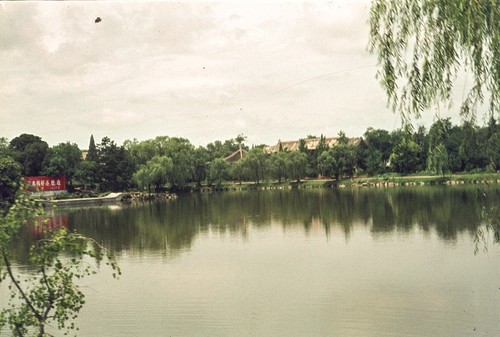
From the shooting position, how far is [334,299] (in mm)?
10219

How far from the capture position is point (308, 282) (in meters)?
11.8

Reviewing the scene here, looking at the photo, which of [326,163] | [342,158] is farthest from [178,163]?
[342,158]

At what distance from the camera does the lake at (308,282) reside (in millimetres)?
8781

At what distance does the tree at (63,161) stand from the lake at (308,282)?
108 feet

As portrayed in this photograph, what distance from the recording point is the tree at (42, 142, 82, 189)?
51.3 meters

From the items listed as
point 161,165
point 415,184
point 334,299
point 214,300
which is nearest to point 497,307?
point 334,299

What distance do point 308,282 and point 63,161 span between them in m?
45.0

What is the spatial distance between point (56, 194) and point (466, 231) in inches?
1666

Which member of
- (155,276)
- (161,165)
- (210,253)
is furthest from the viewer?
(161,165)

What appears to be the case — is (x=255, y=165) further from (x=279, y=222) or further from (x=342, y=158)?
(x=279, y=222)

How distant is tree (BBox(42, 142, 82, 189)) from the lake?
108 ft

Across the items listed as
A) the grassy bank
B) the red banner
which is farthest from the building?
the red banner

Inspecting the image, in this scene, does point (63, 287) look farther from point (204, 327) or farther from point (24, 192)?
point (204, 327)

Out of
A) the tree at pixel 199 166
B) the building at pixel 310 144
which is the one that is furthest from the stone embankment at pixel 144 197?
the building at pixel 310 144
